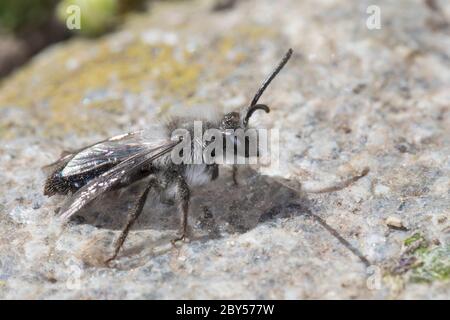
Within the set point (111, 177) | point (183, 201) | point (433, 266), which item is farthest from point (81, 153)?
point (433, 266)

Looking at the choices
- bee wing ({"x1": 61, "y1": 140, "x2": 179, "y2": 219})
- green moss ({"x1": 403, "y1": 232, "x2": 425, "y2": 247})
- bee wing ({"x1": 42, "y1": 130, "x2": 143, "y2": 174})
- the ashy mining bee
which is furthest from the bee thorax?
green moss ({"x1": 403, "y1": 232, "x2": 425, "y2": 247})

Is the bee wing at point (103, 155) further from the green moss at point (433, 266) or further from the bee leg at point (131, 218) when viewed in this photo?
the green moss at point (433, 266)

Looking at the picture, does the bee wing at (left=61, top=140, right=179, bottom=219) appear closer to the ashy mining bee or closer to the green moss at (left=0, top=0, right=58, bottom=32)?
the ashy mining bee

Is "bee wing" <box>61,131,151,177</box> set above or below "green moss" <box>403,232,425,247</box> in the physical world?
above

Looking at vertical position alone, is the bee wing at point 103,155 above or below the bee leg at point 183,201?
above

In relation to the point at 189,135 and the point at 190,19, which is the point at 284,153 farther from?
the point at 190,19

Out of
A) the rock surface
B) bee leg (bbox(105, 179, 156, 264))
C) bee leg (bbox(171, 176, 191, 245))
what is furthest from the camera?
bee leg (bbox(171, 176, 191, 245))

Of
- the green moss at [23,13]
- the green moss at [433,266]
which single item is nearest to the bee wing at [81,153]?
the green moss at [433,266]
